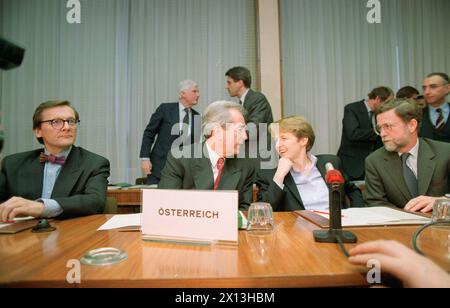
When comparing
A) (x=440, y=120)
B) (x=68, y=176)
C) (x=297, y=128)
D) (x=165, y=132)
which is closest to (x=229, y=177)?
(x=297, y=128)

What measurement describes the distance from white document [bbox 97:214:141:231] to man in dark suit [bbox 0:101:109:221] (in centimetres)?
19

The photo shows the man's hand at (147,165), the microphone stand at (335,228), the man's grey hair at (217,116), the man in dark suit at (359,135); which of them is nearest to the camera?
the microphone stand at (335,228)

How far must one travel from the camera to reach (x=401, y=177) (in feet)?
5.28

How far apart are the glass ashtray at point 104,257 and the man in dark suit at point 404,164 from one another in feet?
4.44

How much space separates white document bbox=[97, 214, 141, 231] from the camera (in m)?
1.08

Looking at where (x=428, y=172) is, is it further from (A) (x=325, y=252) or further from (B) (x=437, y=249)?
(A) (x=325, y=252)

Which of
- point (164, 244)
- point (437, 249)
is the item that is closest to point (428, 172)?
point (437, 249)

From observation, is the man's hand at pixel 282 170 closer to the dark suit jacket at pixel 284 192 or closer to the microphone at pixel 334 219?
the dark suit jacket at pixel 284 192

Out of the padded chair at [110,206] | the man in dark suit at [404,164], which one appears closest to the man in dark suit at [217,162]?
the padded chair at [110,206]

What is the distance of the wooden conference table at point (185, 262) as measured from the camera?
0.61 metres

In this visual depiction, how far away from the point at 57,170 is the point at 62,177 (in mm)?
126

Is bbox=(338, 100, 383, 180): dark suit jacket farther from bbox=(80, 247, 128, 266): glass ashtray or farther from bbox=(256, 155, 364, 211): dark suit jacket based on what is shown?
bbox=(80, 247, 128, 266): glass ashtray

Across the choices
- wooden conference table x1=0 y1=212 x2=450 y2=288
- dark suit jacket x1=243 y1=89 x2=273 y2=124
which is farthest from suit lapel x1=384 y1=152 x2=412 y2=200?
dark suit jacket x1=243 y1=89 x2=273 y2=124

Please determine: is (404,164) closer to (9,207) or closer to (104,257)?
(104,257)
